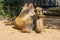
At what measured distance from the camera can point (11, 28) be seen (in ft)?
30.1

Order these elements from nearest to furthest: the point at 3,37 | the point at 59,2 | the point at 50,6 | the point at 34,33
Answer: the point at 3,37
the point at 34,33
the point at 50,6
the point at 59,2

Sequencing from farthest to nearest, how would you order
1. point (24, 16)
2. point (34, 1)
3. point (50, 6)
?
point (50, 6)
point (34, 1)
point (24, 16)

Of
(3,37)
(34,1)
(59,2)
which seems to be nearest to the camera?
(3,37)

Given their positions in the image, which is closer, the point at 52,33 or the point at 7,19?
the point at 52,33

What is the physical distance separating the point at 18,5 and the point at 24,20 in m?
3.33

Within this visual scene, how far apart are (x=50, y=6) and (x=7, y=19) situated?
465 centimetres

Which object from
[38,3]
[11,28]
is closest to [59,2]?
[38,3]

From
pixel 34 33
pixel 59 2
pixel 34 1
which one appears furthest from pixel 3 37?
pixel 59 2

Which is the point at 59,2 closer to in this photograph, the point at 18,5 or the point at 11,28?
the point at 18,5

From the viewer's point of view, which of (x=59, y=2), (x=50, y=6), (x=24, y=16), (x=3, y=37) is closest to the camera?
(x=3, y=37)

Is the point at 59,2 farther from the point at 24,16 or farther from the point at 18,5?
the point at 24,16

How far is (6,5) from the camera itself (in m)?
12.1

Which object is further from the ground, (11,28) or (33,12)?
(33,12)

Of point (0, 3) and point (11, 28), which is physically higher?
point (0, 3)
